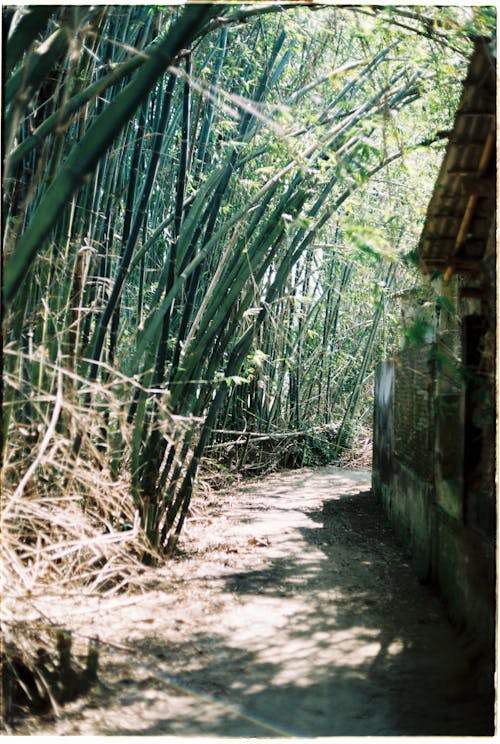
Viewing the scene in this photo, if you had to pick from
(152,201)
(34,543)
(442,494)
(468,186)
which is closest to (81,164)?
(34,543)

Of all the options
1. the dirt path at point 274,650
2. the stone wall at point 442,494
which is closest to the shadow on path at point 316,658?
the dirt path at point 274,650

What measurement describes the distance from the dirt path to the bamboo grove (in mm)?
405

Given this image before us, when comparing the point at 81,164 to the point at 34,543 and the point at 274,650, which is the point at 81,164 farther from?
the point at 274,650

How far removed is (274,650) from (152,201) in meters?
3.61

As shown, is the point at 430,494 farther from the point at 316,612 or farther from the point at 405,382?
the point at 405,382

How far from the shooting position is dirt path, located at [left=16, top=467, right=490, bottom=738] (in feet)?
7.00

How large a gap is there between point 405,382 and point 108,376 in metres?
2.21

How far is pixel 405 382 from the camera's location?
4.71 meters

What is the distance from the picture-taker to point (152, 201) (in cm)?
525

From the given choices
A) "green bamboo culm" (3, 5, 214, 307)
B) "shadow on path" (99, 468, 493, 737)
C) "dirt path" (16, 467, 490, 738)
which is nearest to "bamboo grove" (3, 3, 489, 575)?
"green bamboo culm" (3, 5, 214, 307)

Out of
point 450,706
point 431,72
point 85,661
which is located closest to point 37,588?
point 85,661

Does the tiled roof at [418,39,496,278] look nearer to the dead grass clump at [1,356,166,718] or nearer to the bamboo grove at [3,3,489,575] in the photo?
the bamboo grove at [3,3,489,575]

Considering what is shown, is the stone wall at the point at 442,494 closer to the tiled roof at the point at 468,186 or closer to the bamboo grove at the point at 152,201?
the tiled roof at the point at 468,186

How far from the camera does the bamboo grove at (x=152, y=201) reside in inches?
84.1
